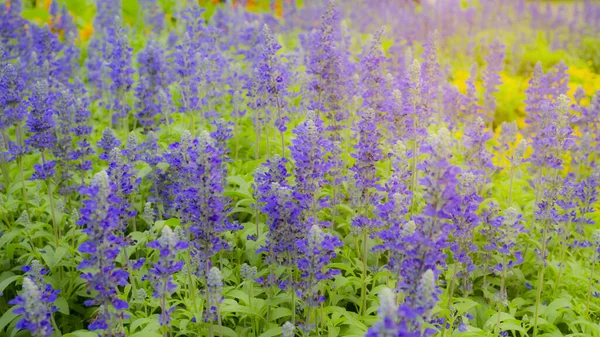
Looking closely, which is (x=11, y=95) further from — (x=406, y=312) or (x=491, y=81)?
(x=491, y=81)

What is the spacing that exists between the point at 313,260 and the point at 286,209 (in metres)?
0.57

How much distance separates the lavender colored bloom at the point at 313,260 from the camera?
14.2 ft

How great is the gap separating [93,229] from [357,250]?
10.9ft

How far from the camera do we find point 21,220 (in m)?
6.11

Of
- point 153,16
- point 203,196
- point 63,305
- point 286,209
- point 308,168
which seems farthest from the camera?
point 153,16

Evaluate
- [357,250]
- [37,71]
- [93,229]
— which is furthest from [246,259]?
[37,71]

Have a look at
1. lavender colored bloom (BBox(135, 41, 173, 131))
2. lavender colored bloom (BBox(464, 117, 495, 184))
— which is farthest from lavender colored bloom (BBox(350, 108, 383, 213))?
lavender colored bloom (BBox(135, 41, 173, 131))

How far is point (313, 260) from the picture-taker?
4527 mm

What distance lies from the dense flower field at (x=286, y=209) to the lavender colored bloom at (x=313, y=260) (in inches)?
0.7

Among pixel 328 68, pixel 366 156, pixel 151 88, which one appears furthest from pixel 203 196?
pixel 151 88

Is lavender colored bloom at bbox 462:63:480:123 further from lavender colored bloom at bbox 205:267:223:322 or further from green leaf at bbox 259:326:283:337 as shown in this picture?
lavender colored bloom at bbox 205:267:223:322

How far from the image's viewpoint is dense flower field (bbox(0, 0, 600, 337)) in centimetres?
442

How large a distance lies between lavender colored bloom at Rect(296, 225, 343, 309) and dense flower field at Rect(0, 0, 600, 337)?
0.02 meters

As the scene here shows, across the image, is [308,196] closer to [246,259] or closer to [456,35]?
[246,259]
